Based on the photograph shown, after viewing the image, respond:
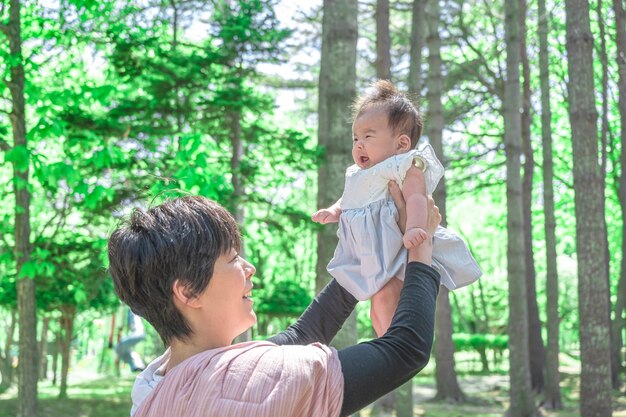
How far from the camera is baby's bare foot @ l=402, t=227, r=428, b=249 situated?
6.61 feet

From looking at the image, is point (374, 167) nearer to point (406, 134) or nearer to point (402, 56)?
point (406, 134)

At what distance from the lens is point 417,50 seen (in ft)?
37.1

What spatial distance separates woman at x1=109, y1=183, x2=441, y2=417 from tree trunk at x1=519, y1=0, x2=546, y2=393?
15.4 meters

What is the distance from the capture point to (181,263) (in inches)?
66.6

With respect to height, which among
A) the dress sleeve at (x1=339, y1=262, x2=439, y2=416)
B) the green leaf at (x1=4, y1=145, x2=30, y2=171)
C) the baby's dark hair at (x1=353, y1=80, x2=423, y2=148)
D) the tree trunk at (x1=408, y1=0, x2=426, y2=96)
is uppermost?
the tree trunk at (x1=408, y1=0, x2=426, y2=96)

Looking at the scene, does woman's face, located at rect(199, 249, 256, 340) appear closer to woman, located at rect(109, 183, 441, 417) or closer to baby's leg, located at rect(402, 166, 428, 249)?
Result: woman, located at rect(109, 183, 441, 417)

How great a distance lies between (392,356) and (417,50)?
10081 mm

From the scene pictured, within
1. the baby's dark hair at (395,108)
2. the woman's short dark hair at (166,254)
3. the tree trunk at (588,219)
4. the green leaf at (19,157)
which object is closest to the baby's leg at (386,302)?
the baby's dark hair at (395,108)

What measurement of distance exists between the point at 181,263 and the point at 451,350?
596 inches

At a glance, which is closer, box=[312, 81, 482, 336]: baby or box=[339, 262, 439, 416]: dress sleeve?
box=[339, 262, 439, 416]: dress sleeve

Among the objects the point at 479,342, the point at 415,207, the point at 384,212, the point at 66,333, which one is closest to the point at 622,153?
the point at 66,333

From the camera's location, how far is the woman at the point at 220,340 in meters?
1.58

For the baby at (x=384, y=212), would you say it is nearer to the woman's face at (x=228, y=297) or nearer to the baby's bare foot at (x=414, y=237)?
the baby's bare foot at (x=414, y=237)

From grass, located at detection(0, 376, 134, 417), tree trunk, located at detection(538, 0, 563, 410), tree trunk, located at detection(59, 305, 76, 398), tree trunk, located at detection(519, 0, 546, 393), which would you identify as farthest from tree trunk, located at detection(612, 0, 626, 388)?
tree trunk, located at detection(59, 305, 76, 398)
